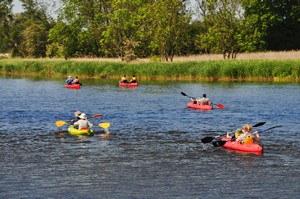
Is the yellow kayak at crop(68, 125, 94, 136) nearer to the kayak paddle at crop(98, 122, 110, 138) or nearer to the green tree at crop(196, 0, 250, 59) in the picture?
the kayak paddle at crop(98, 122, 110, 138)

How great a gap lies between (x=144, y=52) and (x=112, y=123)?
195ft

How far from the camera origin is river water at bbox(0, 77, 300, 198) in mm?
18922

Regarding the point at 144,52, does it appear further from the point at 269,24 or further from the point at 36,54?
the point at 36,54

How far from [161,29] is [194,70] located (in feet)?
57.8

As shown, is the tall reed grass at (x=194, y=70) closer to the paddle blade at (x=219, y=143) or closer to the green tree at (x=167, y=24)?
the green tree at (x=167, y=24)

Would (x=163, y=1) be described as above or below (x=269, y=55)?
above

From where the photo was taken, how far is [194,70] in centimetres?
6425

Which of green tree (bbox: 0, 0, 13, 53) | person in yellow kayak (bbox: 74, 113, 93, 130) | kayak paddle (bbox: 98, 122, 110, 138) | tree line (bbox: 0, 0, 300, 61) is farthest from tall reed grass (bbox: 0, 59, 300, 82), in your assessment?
green tree (bbox: 0, 0, 13, 53)

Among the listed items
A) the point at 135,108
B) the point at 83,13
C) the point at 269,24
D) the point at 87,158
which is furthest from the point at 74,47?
the point at 87,158

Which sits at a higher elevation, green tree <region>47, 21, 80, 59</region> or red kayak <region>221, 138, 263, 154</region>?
green tree <region>47, 21, 80, 59</region>

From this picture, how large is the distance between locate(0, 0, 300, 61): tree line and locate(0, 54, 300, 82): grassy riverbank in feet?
31.5

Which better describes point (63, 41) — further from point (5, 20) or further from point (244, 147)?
point (244, 147)

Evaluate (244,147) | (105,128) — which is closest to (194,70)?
(105,128)

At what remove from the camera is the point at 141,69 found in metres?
68.4
